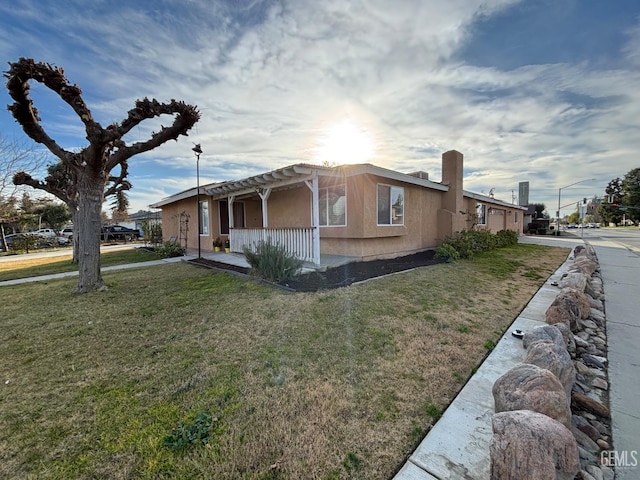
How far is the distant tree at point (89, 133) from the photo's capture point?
5.18 meters

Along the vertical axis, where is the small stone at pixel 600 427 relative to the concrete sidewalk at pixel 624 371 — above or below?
below

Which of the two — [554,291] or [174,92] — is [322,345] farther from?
[174,92]

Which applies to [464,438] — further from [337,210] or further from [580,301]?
[337,210]

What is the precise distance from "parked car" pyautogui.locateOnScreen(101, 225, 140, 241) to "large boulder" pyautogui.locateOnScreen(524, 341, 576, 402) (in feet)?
106

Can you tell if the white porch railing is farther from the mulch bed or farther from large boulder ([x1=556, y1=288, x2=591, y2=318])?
large boulder ([x1=556, y1=288, x2=591, y2=318])

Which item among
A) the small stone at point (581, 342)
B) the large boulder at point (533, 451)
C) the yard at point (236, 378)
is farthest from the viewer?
the small stone at point (581, 342)

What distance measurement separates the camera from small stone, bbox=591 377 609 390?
2746 mm

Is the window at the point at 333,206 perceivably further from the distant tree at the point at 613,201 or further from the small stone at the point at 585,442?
the distant tree at the point at 613,201

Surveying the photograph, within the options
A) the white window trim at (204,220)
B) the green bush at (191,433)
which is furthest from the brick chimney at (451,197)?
the green bush at (191,433)

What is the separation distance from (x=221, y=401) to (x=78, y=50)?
919cm

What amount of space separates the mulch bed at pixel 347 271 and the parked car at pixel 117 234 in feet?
75.5

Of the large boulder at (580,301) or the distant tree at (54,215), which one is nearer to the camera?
the large boulder at (580,301)

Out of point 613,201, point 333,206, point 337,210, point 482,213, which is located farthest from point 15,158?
point 613,201

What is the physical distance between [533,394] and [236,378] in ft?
8.57
